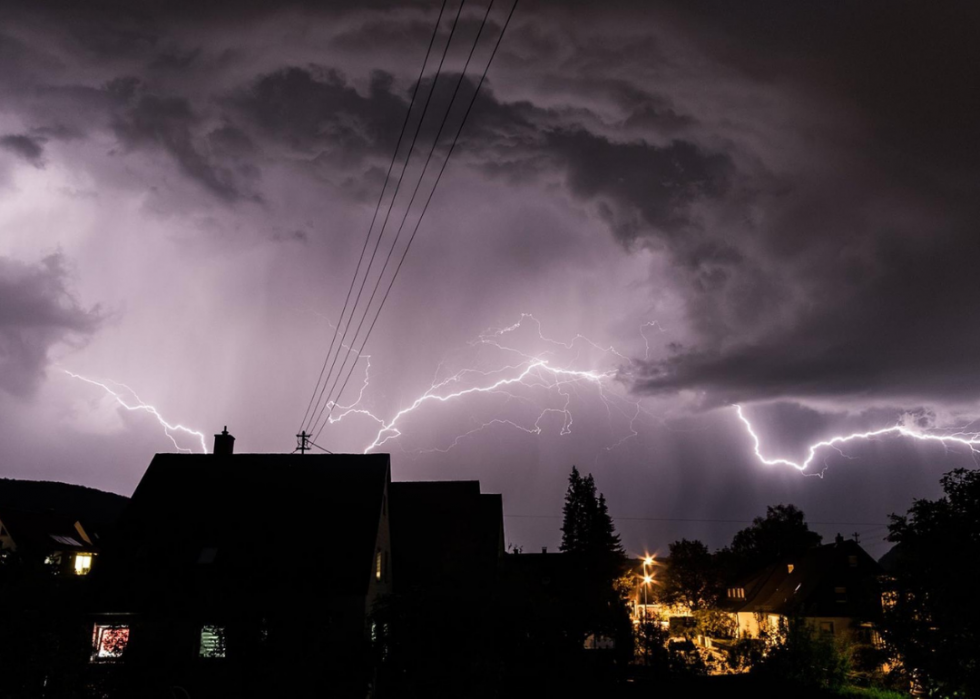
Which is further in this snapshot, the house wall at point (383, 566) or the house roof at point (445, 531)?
the house roof at point (445, 531)

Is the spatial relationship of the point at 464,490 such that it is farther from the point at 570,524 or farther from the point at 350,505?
the point at 570,524

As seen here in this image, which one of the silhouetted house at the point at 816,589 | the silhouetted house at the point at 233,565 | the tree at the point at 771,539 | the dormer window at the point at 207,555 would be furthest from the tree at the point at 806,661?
the tree at the point at 771,539

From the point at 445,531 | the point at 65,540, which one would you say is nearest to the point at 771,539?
the point at 445,531

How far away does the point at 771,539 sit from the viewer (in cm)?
8831

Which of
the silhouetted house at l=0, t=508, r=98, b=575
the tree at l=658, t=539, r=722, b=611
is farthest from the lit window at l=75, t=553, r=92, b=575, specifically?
the tree at l=658, t=539, r=722, b=611

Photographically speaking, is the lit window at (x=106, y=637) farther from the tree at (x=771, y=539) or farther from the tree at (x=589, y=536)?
the tree at (x=771, y=539)

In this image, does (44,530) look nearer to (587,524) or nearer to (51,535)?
(51,535)

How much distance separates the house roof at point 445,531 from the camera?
32.2 metres

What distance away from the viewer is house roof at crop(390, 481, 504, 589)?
3225cm

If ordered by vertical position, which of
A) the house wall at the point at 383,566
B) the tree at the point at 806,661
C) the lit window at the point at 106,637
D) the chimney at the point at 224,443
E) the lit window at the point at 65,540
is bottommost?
the tree at the point at 806,661

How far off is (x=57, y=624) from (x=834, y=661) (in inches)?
964

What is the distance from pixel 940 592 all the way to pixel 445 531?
23472mm

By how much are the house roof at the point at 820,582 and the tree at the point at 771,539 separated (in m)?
24.4

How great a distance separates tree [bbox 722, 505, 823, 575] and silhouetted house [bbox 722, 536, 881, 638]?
22.3 m
